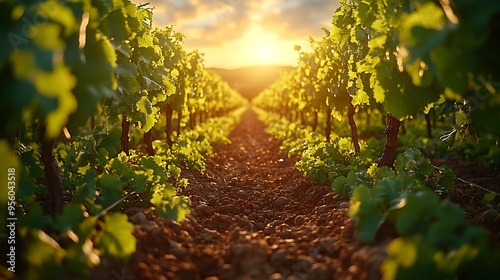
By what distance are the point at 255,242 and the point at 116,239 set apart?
1.52 m

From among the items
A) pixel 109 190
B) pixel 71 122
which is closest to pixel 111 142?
pixel 109 190

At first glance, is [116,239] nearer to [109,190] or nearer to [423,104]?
[109,190]

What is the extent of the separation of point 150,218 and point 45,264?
92.8 inches

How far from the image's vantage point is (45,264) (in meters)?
2.95

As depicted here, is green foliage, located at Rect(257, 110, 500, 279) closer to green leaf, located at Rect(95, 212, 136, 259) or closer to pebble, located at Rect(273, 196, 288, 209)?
green leaf, located at Rect(95, 212, 136, 259)

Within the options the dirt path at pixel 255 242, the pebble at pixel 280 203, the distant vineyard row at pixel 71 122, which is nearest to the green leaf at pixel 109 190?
the distant vineyard row at pixel 71 122

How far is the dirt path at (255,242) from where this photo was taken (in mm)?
3865

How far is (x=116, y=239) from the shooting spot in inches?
142

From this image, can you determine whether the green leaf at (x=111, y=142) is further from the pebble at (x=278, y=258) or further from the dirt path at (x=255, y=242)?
the pebble at (x=278, y=258)

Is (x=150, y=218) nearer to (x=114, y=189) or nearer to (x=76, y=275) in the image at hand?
(x=114, y=189)

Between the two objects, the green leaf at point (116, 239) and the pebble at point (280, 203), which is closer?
the green leaf at point (116, 239)

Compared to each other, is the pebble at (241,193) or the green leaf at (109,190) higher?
the green leaf at (109,190)

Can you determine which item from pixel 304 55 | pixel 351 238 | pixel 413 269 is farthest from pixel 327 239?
pixel 304 55

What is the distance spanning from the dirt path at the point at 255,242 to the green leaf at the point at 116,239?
1.04ft
